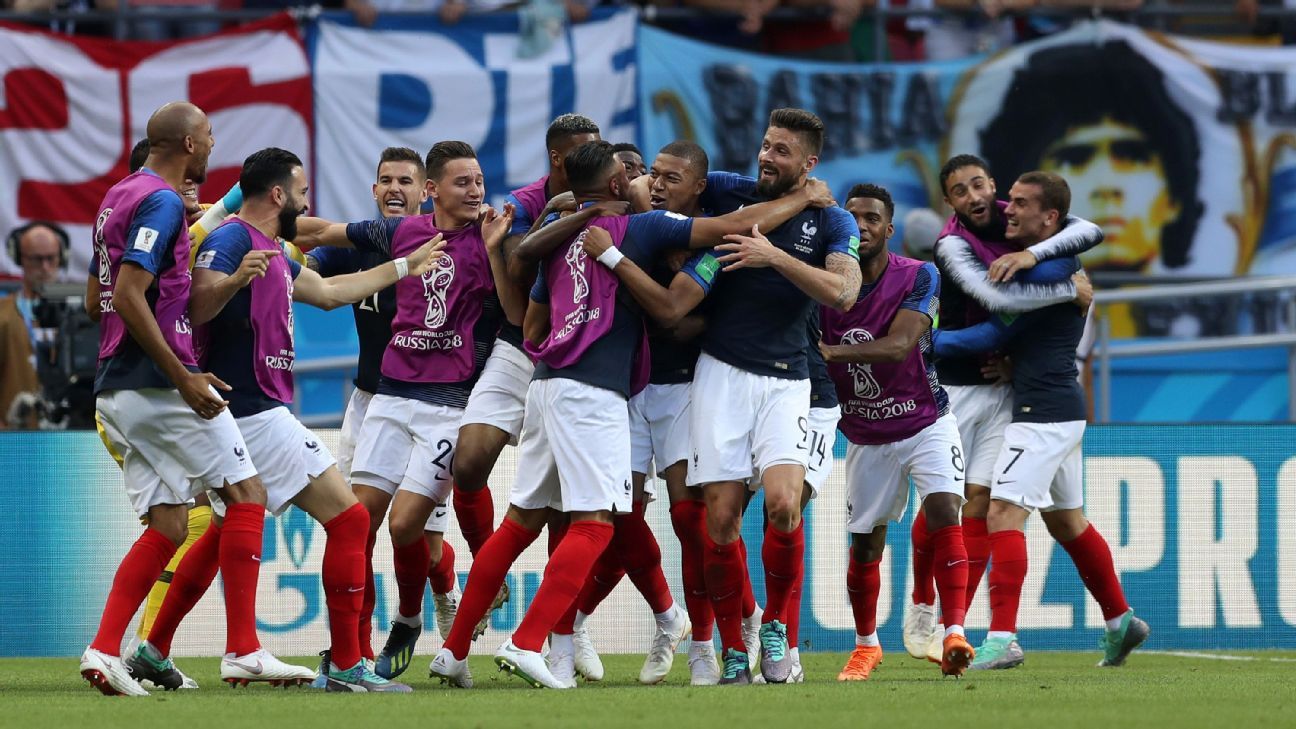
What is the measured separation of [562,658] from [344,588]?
104cm

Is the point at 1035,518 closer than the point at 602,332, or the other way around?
the point at 602,332

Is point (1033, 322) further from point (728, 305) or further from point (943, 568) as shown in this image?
point (728, 305)

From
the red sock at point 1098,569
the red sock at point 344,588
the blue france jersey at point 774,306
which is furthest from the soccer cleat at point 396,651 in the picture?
the red sock at point 1098,569

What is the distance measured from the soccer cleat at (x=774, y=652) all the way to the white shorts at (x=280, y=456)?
1953 mm

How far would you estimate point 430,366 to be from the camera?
819cm

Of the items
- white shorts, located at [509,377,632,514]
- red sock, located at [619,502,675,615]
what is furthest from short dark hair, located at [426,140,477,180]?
red sock, located at [619,502,675,615]

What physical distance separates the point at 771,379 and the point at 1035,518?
3687 mm

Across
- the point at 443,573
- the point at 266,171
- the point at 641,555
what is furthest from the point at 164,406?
the point at 641,555

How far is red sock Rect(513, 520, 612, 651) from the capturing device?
23.6ft

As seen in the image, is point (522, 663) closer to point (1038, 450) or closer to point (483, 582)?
point (483, 582)

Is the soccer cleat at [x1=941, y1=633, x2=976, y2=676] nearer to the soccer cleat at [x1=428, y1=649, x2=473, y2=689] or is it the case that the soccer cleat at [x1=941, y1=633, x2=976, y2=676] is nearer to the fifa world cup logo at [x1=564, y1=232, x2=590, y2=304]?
the soccer cleat at [x1=428, y1=649, x2=473, y2=689]

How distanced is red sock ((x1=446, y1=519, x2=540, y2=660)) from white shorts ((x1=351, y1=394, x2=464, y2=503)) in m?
0.66

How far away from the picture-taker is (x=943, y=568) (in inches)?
333

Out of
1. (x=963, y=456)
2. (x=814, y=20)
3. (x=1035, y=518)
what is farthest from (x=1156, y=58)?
(x=963, y=456)
